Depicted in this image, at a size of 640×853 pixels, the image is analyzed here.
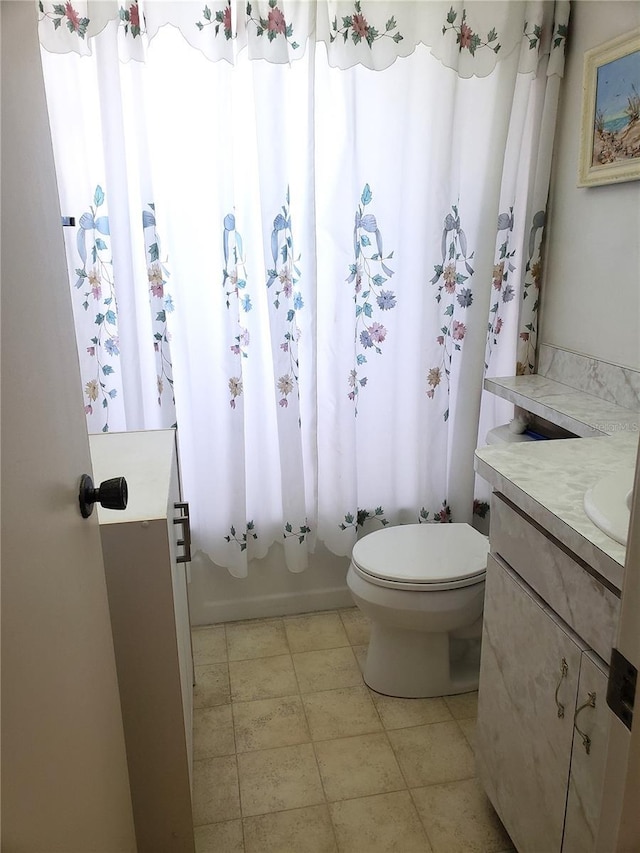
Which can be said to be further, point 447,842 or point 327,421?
point 327,421

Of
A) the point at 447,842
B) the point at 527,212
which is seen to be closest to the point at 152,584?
the point at 447,842

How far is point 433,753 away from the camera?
1.84m

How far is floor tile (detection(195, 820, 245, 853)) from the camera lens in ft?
5.11

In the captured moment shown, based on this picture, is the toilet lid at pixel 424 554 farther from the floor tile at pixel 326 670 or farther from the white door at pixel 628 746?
the white door at pixel 628 746

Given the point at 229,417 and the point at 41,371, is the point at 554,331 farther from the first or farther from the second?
the point at 41,371

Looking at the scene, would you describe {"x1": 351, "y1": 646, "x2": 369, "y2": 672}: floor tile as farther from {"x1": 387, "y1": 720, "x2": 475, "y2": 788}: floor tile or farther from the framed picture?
the framed picture

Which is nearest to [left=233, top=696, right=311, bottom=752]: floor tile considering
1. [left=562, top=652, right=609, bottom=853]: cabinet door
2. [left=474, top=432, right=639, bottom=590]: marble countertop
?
[left=562, top=652, right=609, bottom=853]: cabinet door

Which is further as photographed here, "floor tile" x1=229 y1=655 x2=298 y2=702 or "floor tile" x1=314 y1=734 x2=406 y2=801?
"floor tile" x1=229 y1=655 x2=298 y2=702

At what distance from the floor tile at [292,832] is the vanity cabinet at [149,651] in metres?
0.22

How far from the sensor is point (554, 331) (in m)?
2.29

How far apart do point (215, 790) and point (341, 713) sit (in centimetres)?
44

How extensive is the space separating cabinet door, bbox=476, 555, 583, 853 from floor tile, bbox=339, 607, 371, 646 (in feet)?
2.71

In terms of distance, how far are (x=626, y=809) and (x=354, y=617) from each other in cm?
191

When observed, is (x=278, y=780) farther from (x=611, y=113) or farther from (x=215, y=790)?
(x=611, y=113)
